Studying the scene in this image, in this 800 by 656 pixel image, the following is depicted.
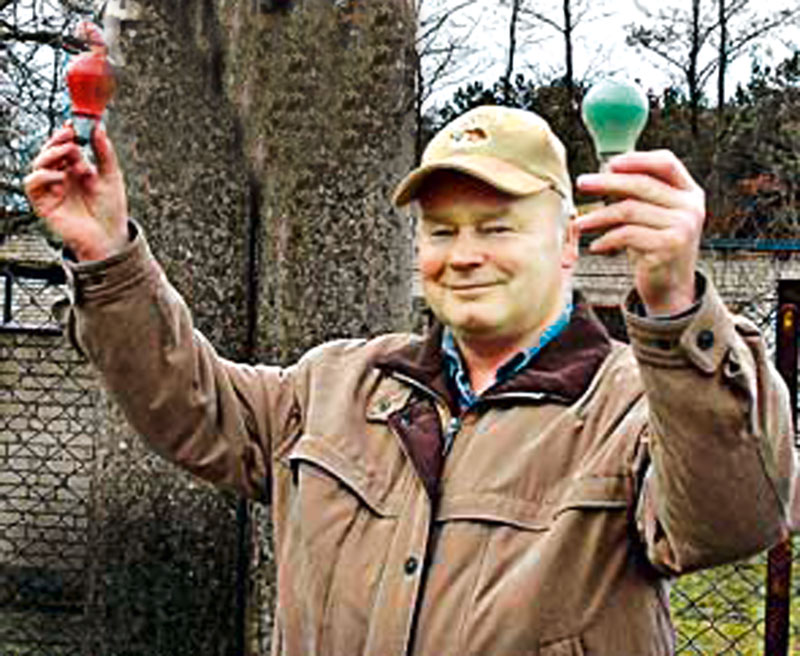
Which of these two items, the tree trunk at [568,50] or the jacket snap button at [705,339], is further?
the tree trunk at [568,50]

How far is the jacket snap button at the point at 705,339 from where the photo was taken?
5.02 feet

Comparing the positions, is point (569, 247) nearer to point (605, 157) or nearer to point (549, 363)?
point (549, 363)

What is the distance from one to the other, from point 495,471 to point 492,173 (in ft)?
1.36

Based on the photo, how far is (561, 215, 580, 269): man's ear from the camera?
6.46 ft

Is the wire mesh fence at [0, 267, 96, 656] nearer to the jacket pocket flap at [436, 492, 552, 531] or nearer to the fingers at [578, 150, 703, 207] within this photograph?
the jacket pocket flap at [436, 492, 552, 531]

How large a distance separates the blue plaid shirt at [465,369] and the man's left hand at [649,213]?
0.49 m

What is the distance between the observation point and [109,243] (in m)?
1.99

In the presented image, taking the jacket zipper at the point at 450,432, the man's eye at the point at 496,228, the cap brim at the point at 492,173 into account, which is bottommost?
the jacket zipper at the point at 450,432

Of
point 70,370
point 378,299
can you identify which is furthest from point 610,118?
point 70,370

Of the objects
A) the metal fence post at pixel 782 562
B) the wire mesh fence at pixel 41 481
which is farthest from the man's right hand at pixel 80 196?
the wire mesh fence at pixel 41 481

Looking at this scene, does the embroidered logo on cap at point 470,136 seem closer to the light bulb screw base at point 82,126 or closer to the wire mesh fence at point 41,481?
the light bulb screw base at point 82,126

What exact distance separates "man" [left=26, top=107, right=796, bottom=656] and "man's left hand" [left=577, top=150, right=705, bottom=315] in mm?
81

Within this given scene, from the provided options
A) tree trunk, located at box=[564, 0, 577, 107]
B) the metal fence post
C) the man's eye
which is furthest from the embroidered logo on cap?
tree trunk, located at box=[564, 0, 577, 107]

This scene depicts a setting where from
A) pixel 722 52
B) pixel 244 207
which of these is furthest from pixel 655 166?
pixel 722 52
